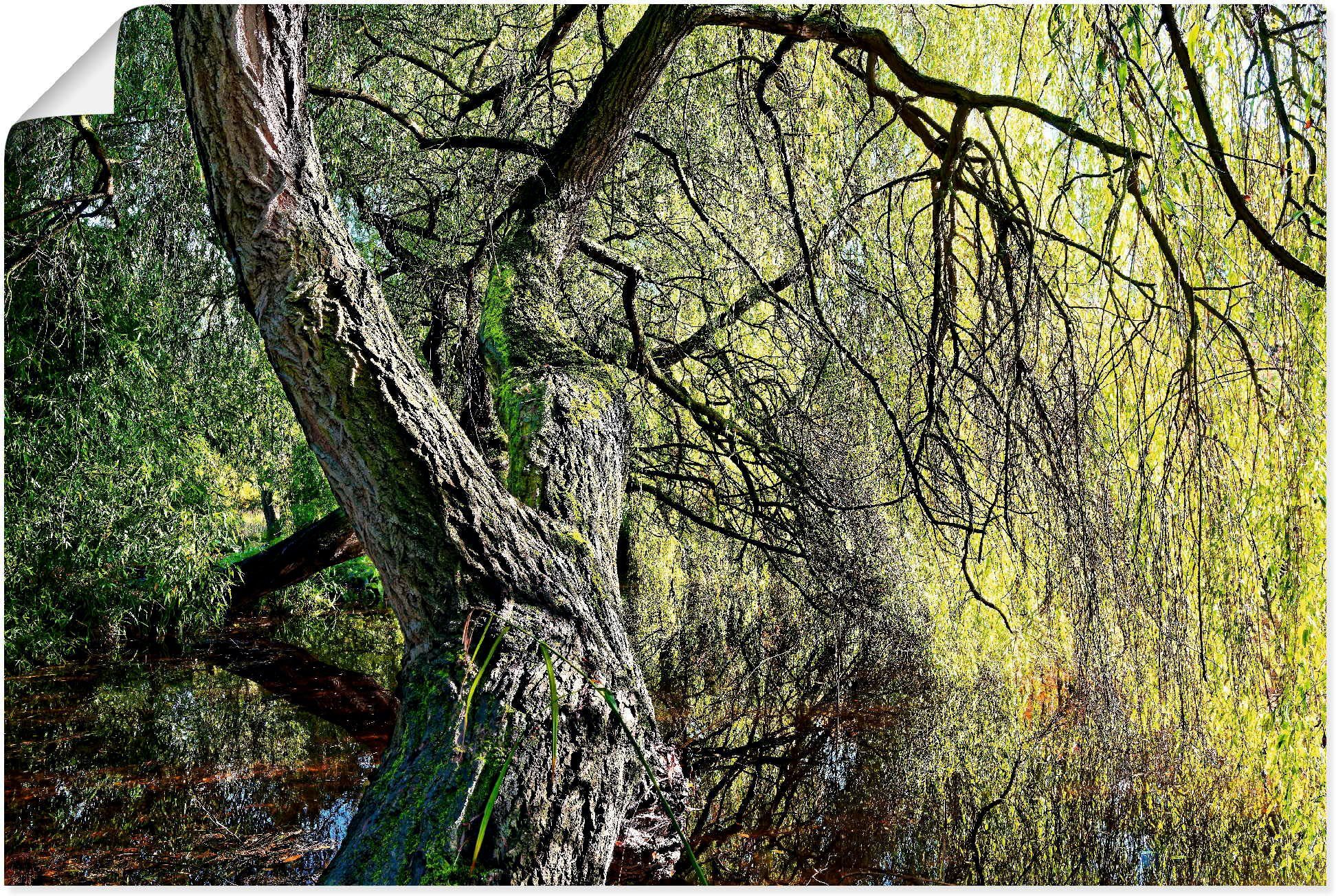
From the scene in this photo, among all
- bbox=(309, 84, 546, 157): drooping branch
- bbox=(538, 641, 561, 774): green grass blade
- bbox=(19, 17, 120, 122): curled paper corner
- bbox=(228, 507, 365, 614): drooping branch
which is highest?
bbox=(309, 84, 546, 157): drooping branch

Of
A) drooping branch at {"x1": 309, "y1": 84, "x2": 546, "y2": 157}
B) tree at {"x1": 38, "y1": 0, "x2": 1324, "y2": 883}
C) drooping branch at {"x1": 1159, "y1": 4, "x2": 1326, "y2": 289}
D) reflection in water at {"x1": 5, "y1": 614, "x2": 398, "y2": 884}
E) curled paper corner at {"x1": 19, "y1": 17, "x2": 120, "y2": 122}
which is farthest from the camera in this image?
reflection in water at {"x1": 5, "y1": 614, "x2": 398, "y2": 884}

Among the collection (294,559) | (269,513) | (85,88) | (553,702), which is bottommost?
(553,702)

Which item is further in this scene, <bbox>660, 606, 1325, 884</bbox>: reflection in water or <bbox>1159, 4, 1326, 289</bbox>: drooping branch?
<bbox>660, 606, 1325, 884</bbox>: reflection in water

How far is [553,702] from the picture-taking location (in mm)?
959

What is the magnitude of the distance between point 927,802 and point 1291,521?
119 cm

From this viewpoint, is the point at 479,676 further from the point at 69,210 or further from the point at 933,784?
the point at 69,210

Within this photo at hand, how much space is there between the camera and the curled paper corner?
1.70m

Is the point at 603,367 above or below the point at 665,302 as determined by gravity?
below

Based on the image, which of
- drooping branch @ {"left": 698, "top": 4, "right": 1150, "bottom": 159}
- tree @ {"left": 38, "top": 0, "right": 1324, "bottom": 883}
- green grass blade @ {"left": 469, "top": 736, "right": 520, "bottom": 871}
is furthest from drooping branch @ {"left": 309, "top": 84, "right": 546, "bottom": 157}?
green grass blade @ {"left": 469, "top": 736, "right": 520, "bottom": 871}

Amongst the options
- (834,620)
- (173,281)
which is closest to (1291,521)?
(834,620)

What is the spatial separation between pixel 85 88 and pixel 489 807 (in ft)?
5.14

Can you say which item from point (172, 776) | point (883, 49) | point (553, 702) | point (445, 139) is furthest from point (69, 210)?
point (553, 702)

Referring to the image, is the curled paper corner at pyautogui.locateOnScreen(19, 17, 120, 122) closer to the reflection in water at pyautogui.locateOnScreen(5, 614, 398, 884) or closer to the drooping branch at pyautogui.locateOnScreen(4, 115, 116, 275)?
the drooping branch at pyautogui.locateOnScreen(4, 115, 116, 275)

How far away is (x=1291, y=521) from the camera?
1.81m
